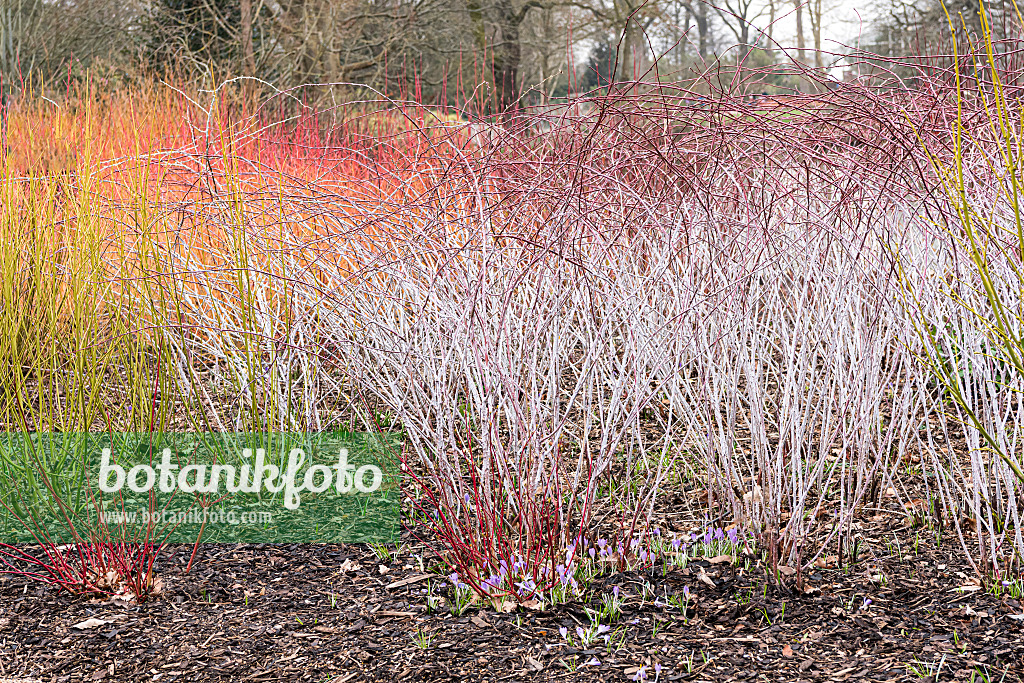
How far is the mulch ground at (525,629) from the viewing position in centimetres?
219

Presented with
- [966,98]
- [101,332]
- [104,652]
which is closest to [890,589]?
[966,98]

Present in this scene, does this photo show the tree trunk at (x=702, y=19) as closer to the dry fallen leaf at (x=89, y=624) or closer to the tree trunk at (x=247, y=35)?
the tree trunk at (x=247, y=35)

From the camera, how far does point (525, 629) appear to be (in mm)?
2371

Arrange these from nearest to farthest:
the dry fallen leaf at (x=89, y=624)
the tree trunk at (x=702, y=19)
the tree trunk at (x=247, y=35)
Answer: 1. the dry fallen leaf at (x=89, y=624)
2. the tree trunk at (x=247, y=35)
3. the tree trunk at (x=702, y=19)

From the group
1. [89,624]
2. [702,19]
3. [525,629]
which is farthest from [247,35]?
[702,19]

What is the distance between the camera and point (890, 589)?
8.20 feet

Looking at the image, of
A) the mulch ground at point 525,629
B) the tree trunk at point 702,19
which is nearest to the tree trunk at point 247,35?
the tree trunk at point 702,19

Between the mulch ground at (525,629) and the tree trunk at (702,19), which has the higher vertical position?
the tree trunk at (702,19)

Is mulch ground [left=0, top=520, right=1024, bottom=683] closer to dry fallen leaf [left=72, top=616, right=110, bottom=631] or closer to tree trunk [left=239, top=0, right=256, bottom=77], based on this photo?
dry fallen leaf [left=72, top=616, right=110, bottom=631]

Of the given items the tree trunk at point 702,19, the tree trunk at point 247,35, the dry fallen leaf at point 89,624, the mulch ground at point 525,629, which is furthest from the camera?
the tree trunk at point 702,19

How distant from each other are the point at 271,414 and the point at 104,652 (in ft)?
3.29

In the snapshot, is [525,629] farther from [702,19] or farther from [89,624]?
[702,19]

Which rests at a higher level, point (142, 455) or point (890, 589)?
point (142, 455)

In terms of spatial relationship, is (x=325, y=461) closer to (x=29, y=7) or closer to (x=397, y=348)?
(x=397, y=348)
